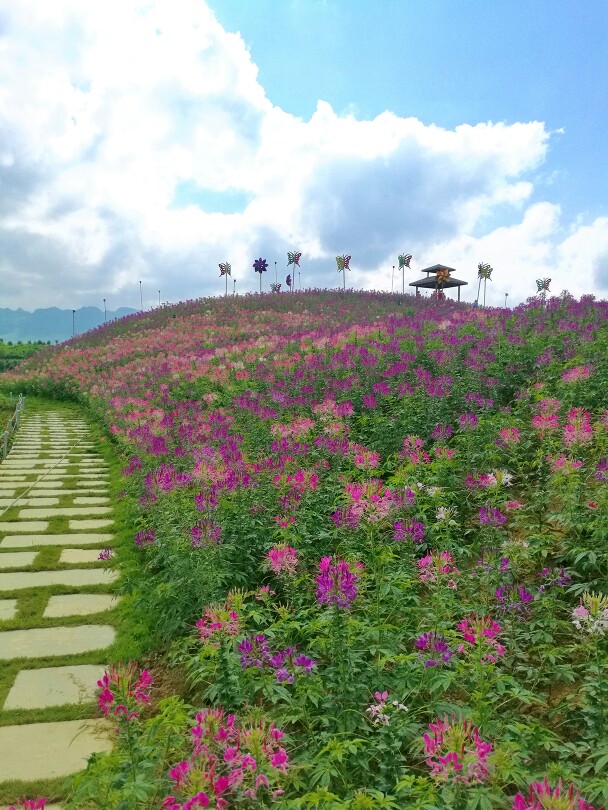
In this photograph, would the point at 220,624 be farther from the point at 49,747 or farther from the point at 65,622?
the point at 65,622

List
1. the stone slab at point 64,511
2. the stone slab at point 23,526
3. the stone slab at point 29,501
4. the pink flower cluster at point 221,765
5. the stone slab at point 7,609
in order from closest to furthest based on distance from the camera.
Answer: the pink flower cluster at point 221,765 < the stone slab at point 7,609 < the stone slab at point 23,526 < the stone slab at point 64,511 < the stone slab at point 29,501

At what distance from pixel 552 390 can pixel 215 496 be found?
15.1ft

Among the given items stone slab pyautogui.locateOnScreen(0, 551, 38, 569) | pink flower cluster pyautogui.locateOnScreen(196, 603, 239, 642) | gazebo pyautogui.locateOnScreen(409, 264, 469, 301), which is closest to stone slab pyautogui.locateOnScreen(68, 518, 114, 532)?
stone slab pyautogui.locateOnScreen(0, 551, 38, 569)

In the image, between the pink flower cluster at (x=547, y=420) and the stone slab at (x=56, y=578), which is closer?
the pink flower cluster at (x=547, y=420)

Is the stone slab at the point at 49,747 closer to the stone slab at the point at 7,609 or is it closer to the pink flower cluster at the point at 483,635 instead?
the stone slab at the point at 7,609

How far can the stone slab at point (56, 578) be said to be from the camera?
5346 millimetres

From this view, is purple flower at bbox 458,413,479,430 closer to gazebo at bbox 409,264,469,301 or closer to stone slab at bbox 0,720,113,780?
stone slab at bbox 0,720,113,780

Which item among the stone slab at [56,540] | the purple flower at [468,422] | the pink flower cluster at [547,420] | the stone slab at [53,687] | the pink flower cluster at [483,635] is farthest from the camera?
the stone slab at [56,540]

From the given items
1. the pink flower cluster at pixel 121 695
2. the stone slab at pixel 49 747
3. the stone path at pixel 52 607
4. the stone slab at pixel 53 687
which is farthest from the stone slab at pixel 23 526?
the pink flower cluster at pixel 121 695

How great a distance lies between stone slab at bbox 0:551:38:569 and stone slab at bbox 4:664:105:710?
1.98 m

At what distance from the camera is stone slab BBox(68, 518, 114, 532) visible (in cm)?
699

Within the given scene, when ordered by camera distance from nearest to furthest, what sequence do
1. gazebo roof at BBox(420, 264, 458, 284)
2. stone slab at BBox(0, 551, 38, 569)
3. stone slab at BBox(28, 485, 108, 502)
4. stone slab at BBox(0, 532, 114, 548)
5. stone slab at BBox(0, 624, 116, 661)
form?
1. stone slab at BBox(0, 624, 116, 661)
2. stone slab at BBox(0, 551, 38, 569)
3. stone slab at BBox(0, 532, 114, 548)
4. stone slab at BBox(28, 485, 108, 502)
5. gazebo roof at BBox(420, 264, 458, 284)

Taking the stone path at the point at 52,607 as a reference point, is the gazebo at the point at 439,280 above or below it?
above

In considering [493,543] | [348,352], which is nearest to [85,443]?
[348,352]
